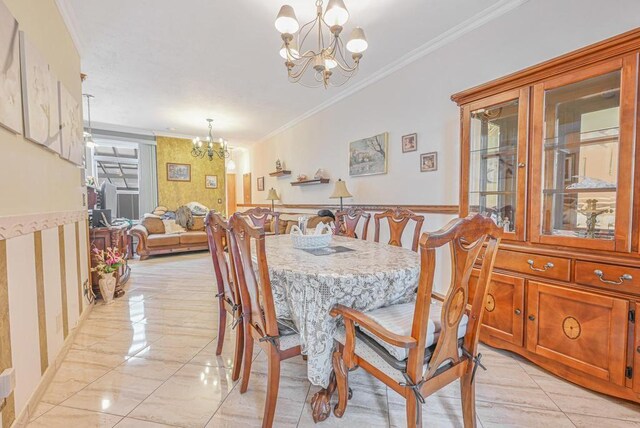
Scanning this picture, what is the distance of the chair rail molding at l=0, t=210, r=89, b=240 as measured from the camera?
123 cm

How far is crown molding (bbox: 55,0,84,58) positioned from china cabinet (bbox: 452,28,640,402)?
3.21 metres

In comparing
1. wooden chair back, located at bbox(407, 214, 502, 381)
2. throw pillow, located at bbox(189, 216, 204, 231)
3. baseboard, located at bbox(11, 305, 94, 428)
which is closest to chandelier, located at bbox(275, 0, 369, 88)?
wooden chair back, located at bbox(407, 214, 502, 381)

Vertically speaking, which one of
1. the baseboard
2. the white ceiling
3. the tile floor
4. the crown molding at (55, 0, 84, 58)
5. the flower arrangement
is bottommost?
the tile floor

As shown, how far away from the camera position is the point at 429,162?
2.88m

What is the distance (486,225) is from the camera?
992 mm

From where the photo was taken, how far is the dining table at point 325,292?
1259mm

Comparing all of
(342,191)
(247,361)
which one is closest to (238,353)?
(247,361)

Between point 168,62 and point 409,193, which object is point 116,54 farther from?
point 409,193

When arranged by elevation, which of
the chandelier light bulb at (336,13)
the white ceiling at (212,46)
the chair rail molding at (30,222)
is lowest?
the chair rail molding at (30,222)

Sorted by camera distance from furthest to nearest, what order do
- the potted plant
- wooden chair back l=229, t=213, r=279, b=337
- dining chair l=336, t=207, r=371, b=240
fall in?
the potted plant → dining chair l=336, t=207, r=371, b=240 → wooden chair back l=229, t=213, r=279, b=337

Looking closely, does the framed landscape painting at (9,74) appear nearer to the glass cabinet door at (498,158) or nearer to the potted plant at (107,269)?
the potted plant at (107,269)

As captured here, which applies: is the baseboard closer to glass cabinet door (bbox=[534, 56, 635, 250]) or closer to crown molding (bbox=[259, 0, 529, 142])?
glass cabinet door (bbox=[534, 56, 635, 250])

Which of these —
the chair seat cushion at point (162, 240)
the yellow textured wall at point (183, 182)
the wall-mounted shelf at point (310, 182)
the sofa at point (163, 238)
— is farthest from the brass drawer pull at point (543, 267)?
the yellow textured wall at point (183, 182)

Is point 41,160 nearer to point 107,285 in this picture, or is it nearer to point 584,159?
point 107,285
